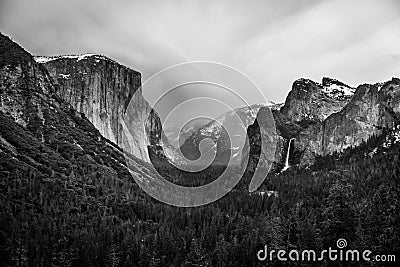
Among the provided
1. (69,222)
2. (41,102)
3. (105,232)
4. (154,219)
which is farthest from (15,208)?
(41,102)

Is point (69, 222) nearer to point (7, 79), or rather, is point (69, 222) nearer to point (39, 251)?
point (39, 251)

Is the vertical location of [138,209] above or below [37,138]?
below

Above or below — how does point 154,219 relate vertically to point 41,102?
below

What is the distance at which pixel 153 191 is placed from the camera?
185750 millimetres

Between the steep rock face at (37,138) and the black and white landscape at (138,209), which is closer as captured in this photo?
the black and white landscape at (138,209)

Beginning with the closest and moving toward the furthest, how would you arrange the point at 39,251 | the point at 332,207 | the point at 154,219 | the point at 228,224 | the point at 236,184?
the point at 332,207
the point at 39,251
the point at 228,224
the point at 154,219
the point at 236,184

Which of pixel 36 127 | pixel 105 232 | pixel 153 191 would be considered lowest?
pixel 105 232

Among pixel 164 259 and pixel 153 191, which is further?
pixel 153 191

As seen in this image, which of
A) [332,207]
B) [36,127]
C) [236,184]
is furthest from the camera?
[236,184]

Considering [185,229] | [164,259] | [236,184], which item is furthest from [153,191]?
[164,259]

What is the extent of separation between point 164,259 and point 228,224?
92.7ft

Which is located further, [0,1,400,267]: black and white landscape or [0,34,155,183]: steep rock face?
[0,34,155,183]: steep rock face

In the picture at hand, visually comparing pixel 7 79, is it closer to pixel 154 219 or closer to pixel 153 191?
pixel 153 191

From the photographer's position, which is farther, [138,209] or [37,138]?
[37,138]
